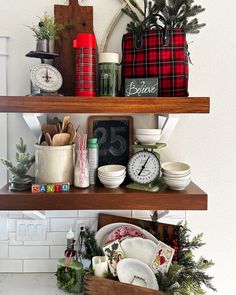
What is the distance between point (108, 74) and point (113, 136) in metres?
0.30

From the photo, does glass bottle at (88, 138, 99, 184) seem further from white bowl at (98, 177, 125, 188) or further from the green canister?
the green canister

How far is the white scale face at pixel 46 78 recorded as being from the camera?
3.82ft

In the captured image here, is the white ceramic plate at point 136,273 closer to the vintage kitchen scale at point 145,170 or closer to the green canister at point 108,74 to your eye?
the vintage kitchen scale at point 145,170

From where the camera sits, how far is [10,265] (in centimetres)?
142

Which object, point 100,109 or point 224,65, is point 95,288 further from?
point 224,65

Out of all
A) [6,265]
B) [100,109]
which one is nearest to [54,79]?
[100,109]

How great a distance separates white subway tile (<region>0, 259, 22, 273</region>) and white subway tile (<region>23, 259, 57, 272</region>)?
1.1 inches

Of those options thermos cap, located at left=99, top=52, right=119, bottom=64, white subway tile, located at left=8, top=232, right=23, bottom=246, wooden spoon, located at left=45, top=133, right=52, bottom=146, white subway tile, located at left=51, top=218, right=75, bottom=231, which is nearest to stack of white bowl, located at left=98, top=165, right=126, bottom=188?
wooden spoon, located at left=45, top=133, right=52, bottom=146

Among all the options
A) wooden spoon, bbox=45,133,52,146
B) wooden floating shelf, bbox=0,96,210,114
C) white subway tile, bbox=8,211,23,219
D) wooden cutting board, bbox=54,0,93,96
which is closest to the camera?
wooden floating shelf, bbox=0,96,210,114

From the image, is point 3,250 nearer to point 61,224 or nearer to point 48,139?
point 61,224

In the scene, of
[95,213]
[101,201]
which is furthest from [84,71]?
[95,213]

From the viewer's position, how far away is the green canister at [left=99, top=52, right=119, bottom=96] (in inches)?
46.4

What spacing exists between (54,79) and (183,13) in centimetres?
54

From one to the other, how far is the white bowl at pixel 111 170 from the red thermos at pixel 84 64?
31cm
